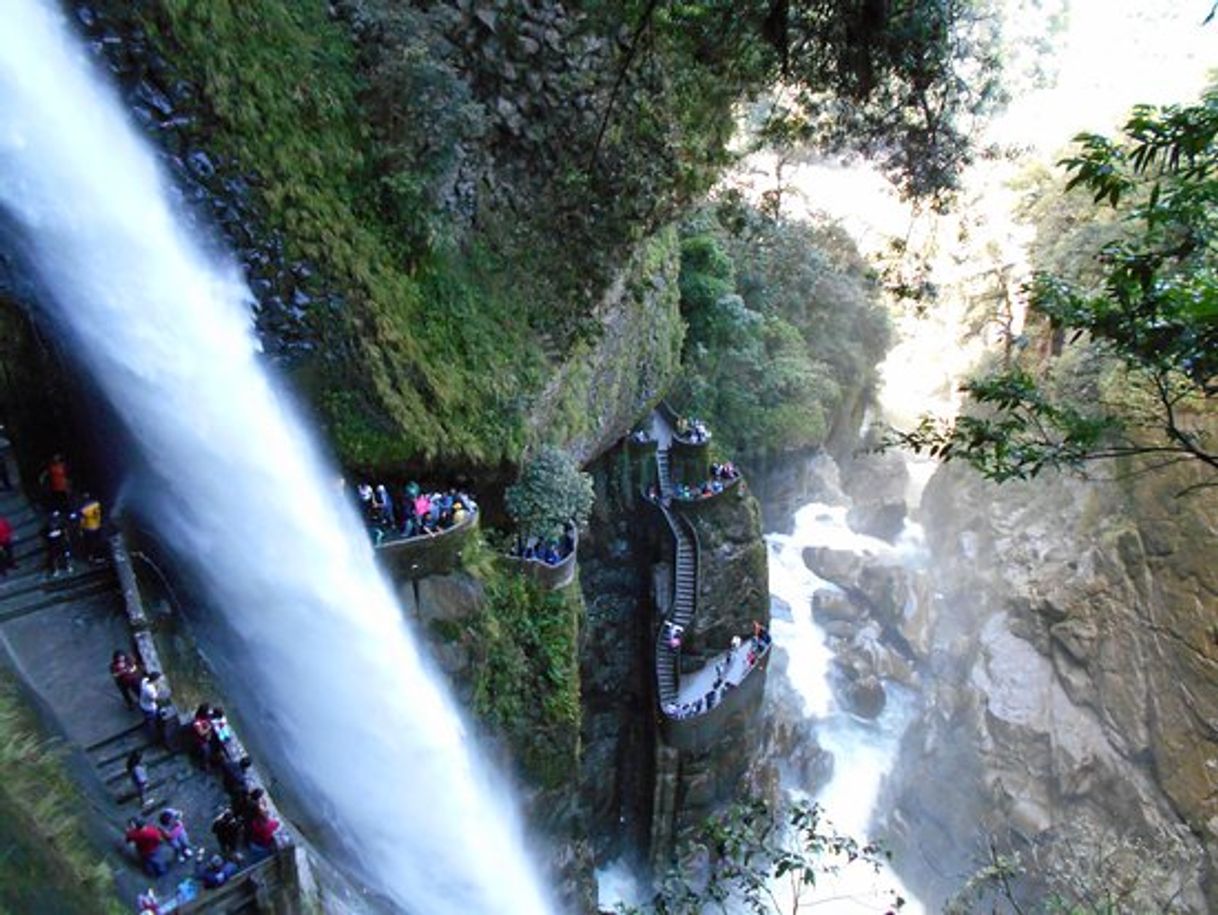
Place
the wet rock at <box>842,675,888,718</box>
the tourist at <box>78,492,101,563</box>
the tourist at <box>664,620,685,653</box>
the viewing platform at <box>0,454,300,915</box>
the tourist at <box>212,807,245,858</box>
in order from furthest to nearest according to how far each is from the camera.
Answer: the wet rock at <box>842,675,888,718</box>, the tourist at <box>664,620,685,653</box>, the tourist at <box>78,492,101,563</box>, the tourist at <box>212,807,245,858</box>, the viewing platform at <box>0,454,300,915</box>

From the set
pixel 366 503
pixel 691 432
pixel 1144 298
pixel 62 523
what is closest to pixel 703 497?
pixel 691 432

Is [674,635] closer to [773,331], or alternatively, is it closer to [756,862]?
[756,862]

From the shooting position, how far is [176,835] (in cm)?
821

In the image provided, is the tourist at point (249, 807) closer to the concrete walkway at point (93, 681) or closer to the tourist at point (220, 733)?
the concrete walkway at point (93, 681)

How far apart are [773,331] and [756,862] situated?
721 inches

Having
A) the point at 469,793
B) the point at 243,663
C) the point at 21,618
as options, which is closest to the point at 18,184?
the point at 21,618

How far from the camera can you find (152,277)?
34.8ft

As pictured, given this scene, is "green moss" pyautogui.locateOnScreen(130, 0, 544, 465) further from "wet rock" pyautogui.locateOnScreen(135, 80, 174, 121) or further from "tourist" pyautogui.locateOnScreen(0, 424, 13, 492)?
"tourist" pyautogui.locateOnScreen(0, 424, 13, 492)

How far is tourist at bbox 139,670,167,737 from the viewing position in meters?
9.00

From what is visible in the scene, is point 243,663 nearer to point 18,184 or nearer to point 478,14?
point 18,184

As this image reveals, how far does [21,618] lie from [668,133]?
1269 centimetres

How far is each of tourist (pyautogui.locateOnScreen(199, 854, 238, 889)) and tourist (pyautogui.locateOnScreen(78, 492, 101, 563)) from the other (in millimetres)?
4230

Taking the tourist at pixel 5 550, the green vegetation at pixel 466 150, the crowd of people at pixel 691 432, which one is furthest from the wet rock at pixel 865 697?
the tourist at pixel 5 550

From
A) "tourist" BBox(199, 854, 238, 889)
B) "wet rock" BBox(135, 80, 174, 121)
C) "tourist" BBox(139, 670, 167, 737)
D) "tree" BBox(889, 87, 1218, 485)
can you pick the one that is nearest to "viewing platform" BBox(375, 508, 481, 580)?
"tourist" BBox(139, 670, 167, 737)
